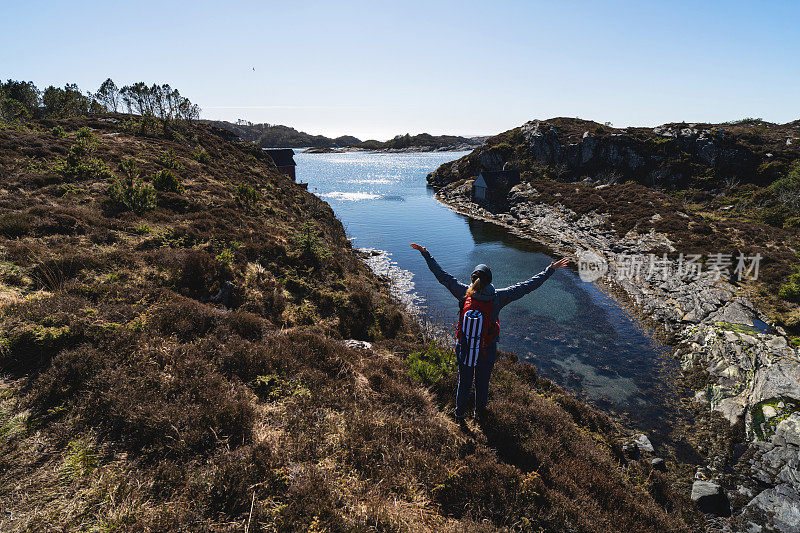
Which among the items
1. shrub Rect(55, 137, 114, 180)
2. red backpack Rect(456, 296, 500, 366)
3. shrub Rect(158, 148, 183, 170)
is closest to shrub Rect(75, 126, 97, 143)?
shrub Rect(158, 148, 183, 170)

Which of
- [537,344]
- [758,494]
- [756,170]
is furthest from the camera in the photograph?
[756,170]

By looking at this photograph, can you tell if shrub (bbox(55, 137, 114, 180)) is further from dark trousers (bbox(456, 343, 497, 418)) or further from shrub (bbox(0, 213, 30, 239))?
dark trousers (bbox(456, 343, 497, 418))

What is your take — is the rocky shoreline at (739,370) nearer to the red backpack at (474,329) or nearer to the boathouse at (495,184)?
the red backpack at (474,329)

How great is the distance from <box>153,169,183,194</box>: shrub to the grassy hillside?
22.1 ft

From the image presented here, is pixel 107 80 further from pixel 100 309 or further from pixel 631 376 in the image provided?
pixel 631 376

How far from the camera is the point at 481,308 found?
16.9 feet

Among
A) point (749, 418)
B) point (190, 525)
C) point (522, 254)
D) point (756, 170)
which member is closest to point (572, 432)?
point (190, 525)

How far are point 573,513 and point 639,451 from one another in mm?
7993

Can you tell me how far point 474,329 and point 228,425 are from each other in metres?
3.94

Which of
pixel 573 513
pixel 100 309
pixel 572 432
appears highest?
pixel 100 309

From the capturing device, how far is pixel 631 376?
46.9 ft

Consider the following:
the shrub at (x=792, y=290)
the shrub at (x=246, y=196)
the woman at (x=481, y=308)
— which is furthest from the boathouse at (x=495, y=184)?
the woman at (x=481, y=308)

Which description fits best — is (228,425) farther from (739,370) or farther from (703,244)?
(703,244)

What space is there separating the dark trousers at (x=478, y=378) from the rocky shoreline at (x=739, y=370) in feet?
25.9
